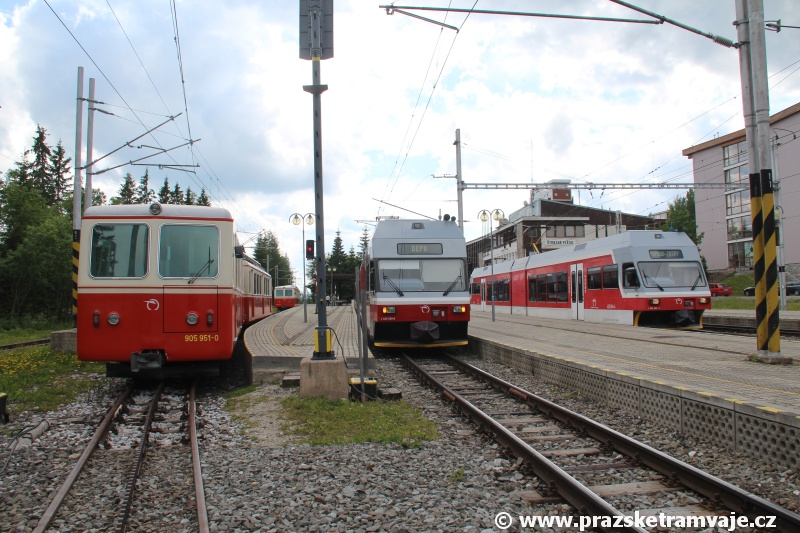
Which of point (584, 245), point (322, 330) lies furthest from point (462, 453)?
point (584, 245)

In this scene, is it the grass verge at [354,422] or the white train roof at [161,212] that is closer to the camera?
the grass verge at [354,422]

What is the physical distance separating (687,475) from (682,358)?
5.97m

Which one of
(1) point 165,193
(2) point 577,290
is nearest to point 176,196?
(1) point 165,193

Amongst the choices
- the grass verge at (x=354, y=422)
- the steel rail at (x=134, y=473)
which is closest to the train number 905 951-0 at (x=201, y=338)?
the steel rail at (x=134, y=473)

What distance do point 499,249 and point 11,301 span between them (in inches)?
2058

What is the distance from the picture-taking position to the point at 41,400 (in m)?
8.91

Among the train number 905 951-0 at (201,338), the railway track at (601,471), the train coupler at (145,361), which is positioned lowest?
the railway track at (601,471)

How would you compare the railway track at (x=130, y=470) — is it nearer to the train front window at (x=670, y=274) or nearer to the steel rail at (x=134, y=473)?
the steel rail at (x=134, y=473)

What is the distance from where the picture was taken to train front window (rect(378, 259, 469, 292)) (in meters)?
14.8

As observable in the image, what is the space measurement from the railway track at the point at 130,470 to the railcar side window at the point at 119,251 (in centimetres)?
205

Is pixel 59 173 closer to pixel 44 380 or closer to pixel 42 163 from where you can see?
pixel 42 163

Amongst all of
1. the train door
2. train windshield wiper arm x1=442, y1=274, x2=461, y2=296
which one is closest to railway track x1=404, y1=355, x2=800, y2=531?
train windshield wiper arm x1=442, y1=274, x2=461, y2=296

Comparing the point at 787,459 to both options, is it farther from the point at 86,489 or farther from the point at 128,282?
the point at 128,282

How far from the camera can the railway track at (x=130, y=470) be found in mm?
4488
